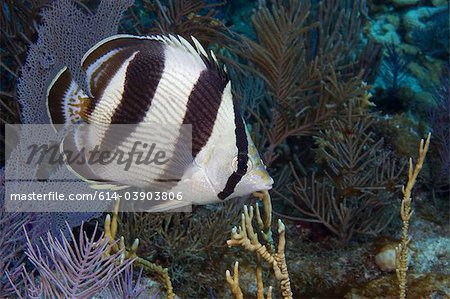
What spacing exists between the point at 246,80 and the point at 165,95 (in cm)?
273

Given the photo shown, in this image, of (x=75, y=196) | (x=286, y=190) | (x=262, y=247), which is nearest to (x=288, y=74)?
(x=286, y=190)

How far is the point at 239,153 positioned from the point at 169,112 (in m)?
0.32

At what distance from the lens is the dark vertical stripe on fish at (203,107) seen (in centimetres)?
170

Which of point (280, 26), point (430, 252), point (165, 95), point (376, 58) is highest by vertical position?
point (165, 95)

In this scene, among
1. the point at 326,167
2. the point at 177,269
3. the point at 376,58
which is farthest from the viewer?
the point at 376,58

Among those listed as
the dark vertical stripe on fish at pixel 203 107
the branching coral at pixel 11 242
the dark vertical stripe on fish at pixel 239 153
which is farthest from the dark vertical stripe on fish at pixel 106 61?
the branching coral at pixel 11 242

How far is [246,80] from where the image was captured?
4.38 metres

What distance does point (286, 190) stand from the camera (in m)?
4.17

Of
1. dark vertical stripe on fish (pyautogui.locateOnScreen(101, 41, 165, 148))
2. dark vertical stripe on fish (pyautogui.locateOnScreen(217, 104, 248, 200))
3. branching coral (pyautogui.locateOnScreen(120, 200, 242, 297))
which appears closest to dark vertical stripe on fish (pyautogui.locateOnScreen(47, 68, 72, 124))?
dark vertical stripe on fish (pyautogui.locateOnScreen(101, 41, 165, 148))

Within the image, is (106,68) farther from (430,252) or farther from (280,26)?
(430,252)

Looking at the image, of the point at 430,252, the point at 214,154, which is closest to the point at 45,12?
the point at 214,154

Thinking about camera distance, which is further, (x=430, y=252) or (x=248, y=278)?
(x=430, y=252)

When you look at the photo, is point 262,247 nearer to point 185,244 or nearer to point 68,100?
point 68,100

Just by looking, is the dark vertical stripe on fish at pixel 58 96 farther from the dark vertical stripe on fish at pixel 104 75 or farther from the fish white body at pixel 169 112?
the dark vertical stripe on fish at pixel 104 75
